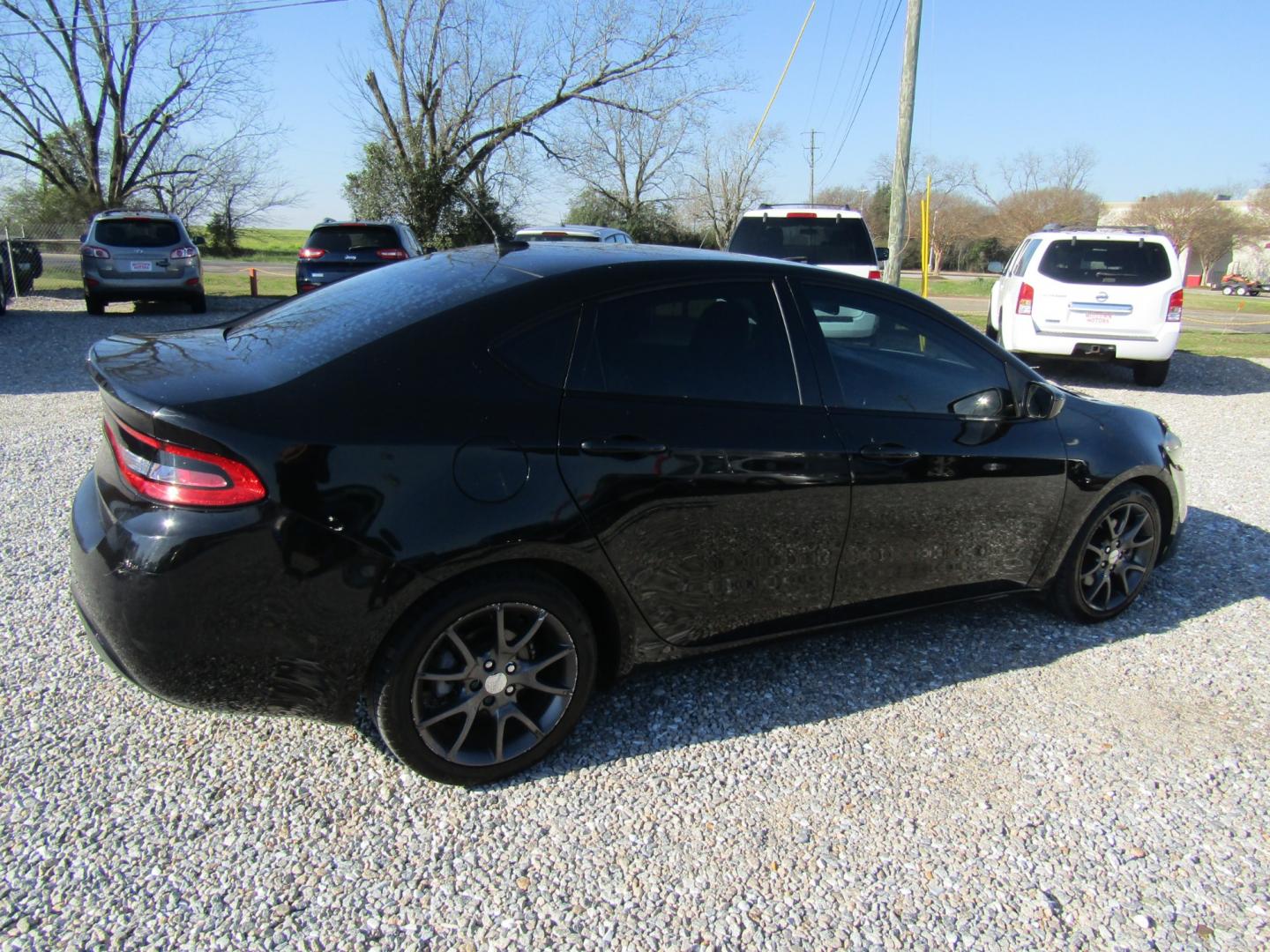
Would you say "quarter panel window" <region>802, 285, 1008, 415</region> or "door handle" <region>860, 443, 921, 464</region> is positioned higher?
"quarter panel window" <region>802, 285, 1008, 415</region>

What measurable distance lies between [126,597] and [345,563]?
1.92 feet

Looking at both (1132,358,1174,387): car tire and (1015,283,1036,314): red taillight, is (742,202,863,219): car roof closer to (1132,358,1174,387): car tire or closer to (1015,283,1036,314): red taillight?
(1015,283,1036,314): red taillight

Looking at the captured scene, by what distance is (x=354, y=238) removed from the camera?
15.7 metres

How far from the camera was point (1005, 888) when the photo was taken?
256 cm

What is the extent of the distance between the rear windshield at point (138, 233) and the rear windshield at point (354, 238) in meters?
2.49

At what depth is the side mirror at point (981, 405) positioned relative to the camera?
367 centimetres

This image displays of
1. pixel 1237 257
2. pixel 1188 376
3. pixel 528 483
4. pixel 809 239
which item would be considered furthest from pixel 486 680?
pixel 1237 257

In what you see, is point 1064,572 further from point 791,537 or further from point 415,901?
point 415,901

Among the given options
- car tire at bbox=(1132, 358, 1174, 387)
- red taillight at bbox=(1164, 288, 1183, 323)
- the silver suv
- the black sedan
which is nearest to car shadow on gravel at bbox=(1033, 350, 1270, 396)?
car tire at bbox=(1132, 358, 1174, 387)

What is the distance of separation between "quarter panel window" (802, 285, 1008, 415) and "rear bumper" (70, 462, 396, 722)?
6.10 feet

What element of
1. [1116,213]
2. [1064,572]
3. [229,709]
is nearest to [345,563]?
[229,709]

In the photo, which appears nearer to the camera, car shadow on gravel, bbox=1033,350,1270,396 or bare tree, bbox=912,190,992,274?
car shadow on gravel, bbox=1033,350,1270,396

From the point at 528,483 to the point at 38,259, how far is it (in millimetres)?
20771

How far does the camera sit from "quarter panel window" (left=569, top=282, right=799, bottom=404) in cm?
300
